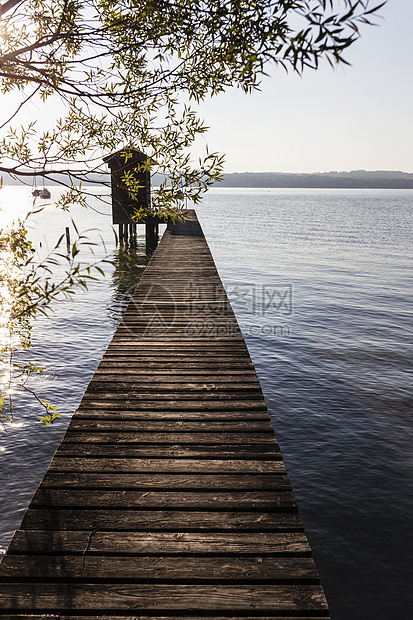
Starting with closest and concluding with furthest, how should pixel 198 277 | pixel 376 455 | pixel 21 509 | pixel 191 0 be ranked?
pixel 191 0
pixel 21 509
pixel 376 455
pixel 198 277

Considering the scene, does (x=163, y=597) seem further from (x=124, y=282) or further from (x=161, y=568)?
(x=124, y=282)

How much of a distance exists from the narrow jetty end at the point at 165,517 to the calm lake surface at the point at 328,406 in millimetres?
2065

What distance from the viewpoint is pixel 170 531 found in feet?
11.7

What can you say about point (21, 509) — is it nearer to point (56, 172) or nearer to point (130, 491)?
point (130, 491)

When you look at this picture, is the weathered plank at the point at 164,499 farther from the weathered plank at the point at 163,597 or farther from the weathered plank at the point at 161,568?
the weathered plank at the point at 163,597

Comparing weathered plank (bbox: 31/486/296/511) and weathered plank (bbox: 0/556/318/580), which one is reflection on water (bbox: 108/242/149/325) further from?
weathered plank (bbox: 0/556/318/580)

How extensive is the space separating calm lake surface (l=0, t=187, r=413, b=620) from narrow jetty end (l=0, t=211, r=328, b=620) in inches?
81.3

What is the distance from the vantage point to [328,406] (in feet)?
36.7

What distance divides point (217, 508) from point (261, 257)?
108 feet

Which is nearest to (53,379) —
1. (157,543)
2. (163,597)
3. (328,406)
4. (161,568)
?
(328,406)

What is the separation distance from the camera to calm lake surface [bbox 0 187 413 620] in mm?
6723

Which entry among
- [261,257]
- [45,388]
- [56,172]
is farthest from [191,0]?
[261,257]

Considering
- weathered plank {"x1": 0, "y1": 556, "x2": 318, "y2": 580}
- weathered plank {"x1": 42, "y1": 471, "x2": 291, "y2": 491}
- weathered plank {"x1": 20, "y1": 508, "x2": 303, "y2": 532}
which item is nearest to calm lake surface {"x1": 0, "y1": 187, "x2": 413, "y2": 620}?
weathered plank {"x1": 42, "y1": 471, "x2": 291, "y2": 491}

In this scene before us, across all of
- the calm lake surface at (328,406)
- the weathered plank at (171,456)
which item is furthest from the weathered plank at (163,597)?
the calm lake surface at (328,406)
